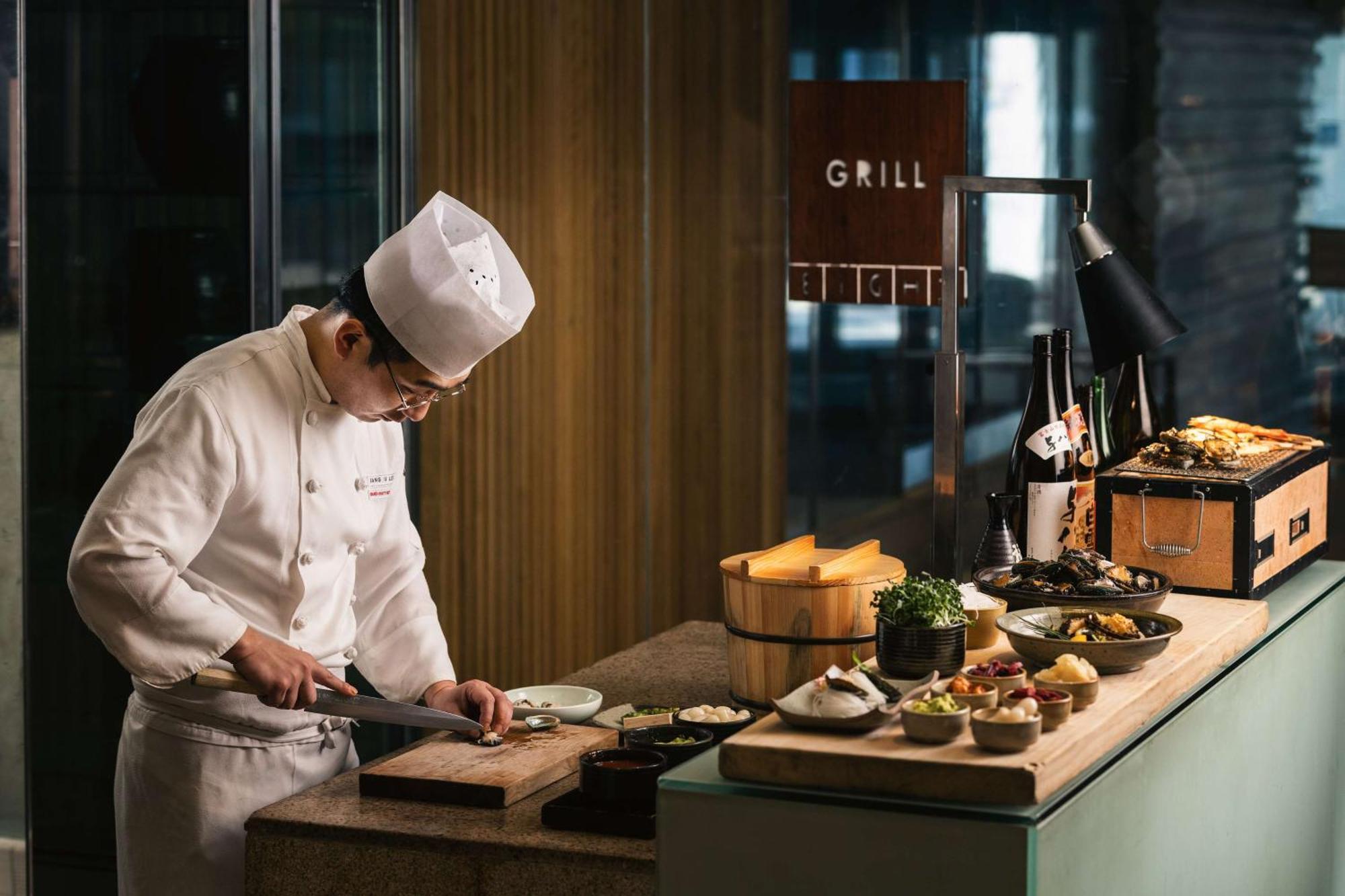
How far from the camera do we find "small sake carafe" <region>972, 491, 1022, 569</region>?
2129 mm

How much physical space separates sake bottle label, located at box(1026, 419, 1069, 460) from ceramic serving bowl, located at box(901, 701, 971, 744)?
3.17 feet

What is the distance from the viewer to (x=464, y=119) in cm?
402

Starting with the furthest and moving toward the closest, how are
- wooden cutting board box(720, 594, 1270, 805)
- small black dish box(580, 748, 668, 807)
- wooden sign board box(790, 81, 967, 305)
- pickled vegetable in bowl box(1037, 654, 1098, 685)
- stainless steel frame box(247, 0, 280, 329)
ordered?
1. wooden sign board box(790, 81, 967, 305)
2. stainless steel frame box(247, 0, 280, 329)
3. small black dish box(580, 748, 668, 807)
4. pickled vegetable in bowl box(1037, 654, 1098, 685)
5. wooden cutting board box(720, 594, 1270, 805)

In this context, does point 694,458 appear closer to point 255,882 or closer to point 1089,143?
point 1089,143

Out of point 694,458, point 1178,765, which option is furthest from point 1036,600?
point 694,458

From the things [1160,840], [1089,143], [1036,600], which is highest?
[1089,143]

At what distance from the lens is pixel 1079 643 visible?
171 centimetres

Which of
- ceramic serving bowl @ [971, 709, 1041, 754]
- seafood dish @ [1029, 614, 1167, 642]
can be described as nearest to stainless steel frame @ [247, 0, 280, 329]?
seafood dish @ [1029, 614, 1167, 642]

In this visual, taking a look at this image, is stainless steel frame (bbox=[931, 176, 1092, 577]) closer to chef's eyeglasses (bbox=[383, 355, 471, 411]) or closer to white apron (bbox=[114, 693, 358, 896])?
chef's eyeglasses (bbox=[383, 355, 471, 411])

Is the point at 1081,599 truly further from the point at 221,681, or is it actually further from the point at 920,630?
the point at 221,681

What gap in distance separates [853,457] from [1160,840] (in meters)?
2.32

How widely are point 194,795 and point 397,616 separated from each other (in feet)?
1.34

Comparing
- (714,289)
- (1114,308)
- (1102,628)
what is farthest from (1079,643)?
(714,289)

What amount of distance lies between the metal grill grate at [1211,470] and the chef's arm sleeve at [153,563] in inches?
48.3
